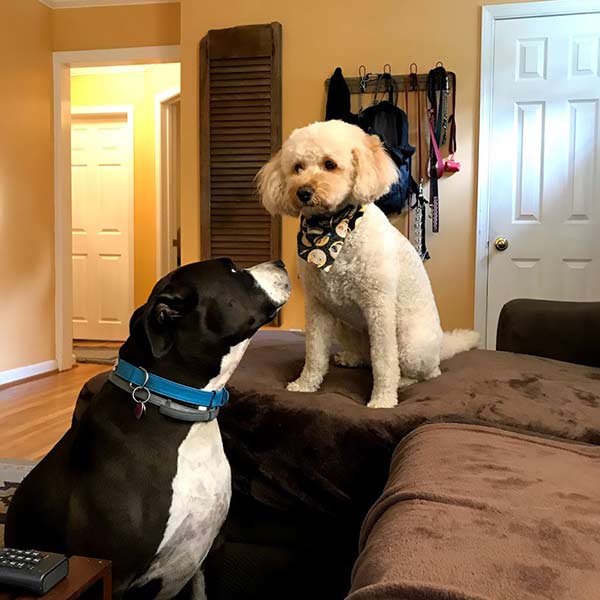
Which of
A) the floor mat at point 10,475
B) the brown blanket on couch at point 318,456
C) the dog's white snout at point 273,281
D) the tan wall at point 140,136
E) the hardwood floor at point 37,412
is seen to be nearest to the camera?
the dog's white snout at point 273,281

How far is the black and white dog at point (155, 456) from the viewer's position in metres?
1.13

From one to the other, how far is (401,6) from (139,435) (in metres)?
3.27

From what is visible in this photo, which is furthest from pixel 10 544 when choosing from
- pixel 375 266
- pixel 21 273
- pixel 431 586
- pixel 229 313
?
pixel 21 273

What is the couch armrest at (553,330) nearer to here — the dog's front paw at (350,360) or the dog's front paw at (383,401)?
the dog's front paw at (350,360)

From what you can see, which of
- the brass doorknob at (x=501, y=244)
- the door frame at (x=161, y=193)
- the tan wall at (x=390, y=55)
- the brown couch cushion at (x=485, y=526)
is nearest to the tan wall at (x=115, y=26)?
the tan wall at (x=390, y=55)

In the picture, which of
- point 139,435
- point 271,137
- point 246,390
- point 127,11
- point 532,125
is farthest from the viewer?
point 127,11

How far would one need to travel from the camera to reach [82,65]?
4.72 m

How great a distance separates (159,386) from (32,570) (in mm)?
363

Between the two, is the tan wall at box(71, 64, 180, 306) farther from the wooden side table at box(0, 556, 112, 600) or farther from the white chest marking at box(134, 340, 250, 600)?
the wooden side table at box(0, 556, 112, 600)

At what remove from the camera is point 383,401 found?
66.7 inches

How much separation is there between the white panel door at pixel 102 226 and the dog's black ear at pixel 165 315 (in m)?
5.14

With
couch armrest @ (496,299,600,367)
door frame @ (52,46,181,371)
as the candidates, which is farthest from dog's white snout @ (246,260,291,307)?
door frame @ (52,46,181,371)

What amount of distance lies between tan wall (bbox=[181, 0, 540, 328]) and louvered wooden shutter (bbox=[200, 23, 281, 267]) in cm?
8

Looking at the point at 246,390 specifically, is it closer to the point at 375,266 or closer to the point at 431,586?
the point at 375,266
